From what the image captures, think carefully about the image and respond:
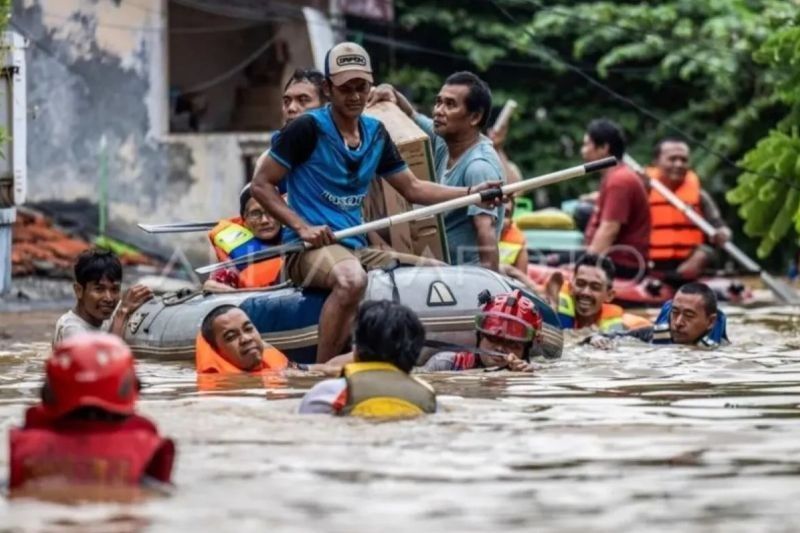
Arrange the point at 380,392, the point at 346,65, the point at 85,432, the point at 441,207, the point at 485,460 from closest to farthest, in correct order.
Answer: the point at 85,432, the point at 485,460, the point at 380,392, the point at 346,65, the point at 441,207

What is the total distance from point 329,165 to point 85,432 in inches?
187

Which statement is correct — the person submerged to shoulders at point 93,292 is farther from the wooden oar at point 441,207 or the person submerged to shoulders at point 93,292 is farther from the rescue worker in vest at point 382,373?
the rescue worker in vest at point 382,373

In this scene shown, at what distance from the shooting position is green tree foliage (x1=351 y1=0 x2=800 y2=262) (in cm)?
2467

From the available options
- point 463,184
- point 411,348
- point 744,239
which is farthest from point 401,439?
point 744,239

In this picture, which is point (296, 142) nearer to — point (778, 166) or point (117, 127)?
point (778, 166)

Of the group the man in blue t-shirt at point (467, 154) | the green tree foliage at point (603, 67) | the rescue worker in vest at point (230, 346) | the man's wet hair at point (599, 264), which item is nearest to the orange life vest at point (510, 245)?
the man's wet hair at point (599, 264)

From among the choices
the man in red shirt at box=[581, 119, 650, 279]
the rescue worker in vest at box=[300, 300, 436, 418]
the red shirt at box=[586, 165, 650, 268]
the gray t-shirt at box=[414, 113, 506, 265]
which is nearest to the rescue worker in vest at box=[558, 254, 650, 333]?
the gray t-shirt at box=[414, 113, 506, 265]

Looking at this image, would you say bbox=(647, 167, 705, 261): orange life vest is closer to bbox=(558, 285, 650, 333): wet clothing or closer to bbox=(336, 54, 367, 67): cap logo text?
bbox=(558, 285, 650, 333): wet clothing

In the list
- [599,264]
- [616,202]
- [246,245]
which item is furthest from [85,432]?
[616,202]

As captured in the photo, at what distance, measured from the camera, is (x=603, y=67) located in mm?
24891

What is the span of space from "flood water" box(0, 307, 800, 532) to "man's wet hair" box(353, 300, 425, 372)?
28 cm

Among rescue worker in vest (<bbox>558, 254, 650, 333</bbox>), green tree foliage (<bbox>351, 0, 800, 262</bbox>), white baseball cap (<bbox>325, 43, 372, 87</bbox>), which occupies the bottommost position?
rescue worker in vest (<bbox>558, 254, 650, 333</bbox>)

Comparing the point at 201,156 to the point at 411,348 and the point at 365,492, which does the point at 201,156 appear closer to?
the point at 411,348

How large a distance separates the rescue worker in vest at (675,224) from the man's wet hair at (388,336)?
38.6 feet
